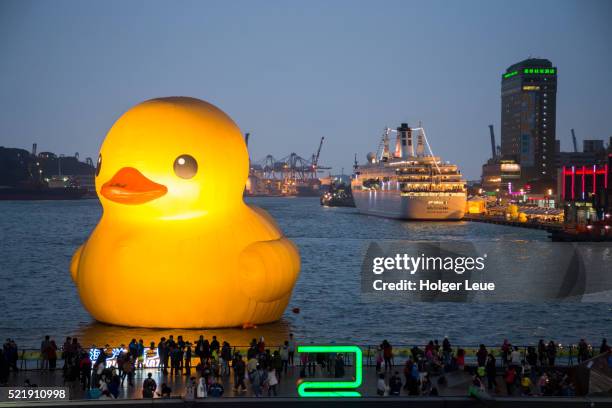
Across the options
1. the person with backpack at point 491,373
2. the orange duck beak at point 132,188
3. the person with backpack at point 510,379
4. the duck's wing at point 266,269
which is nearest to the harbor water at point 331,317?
the duck's wing at point 266,269

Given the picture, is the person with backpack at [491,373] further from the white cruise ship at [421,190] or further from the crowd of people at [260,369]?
the white cruise ship at [421,190]

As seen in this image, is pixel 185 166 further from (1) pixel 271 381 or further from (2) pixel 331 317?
(2) pixel 331 317

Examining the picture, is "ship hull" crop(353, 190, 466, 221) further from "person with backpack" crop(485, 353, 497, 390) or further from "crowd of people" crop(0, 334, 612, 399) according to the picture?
"person with backpack" crop(485, 353, 497, 390)

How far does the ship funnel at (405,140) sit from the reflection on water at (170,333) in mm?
105479

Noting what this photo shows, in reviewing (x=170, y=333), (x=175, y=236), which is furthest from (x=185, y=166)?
(x=170, y=333)

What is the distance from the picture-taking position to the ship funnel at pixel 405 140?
414ft

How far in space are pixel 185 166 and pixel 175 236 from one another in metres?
1.51

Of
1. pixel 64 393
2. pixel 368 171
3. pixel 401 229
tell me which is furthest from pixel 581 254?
pixel 368 171

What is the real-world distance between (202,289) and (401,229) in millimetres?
65296

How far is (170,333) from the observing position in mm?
19781

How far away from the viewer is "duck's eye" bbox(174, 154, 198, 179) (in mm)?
19141

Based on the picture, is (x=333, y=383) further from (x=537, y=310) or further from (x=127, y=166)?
(x=537, y=310)

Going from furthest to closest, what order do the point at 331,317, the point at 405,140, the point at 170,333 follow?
the point at 405,140 → the point at 331,317 → the point at 170,333

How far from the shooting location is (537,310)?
102 feet
